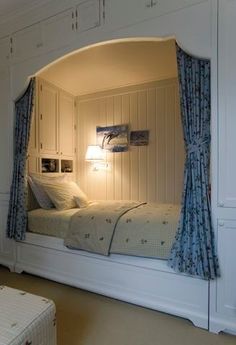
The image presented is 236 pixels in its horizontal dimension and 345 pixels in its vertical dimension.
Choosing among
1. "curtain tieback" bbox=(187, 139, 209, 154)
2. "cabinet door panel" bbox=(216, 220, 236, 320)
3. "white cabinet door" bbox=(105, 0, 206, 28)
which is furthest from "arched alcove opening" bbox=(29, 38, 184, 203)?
"cabinet door panel" bbox=(216, 220, 236, 320)

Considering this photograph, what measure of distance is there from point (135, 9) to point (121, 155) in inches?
79.9

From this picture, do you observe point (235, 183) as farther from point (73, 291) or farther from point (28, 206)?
point (28, 206)

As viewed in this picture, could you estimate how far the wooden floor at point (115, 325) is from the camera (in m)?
1.73

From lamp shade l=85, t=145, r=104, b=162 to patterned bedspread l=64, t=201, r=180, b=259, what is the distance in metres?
1.29

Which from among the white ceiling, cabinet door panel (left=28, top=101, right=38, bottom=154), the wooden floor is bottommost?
the wooden floor

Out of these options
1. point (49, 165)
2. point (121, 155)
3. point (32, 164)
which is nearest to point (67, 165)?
point (49, 165)

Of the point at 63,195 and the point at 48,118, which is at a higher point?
the point at 48,118

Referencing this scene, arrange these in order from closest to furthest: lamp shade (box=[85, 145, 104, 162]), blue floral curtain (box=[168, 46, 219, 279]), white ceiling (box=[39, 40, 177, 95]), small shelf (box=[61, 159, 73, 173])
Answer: blue floral curtain (box=[168, 46, 219, 279])
white ceiling (box=[39, 40, 177, 95])
lamp shade (box=[85, 145, 104, 162])
small shelf (box=[61, 159, 73, 173])

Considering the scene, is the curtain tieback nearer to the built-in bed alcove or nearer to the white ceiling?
the built-in bed alcove

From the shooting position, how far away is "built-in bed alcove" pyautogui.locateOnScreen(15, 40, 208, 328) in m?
2.12

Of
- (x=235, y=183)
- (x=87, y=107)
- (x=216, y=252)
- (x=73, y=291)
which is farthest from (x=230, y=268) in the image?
(x=87, y=107)

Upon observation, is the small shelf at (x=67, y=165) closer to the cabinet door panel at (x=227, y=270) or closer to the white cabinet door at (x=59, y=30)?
the white cabinet door at (x=59, y=30)

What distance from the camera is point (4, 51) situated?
292 centimetres

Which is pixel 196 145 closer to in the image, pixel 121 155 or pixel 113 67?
pixel 113 67
